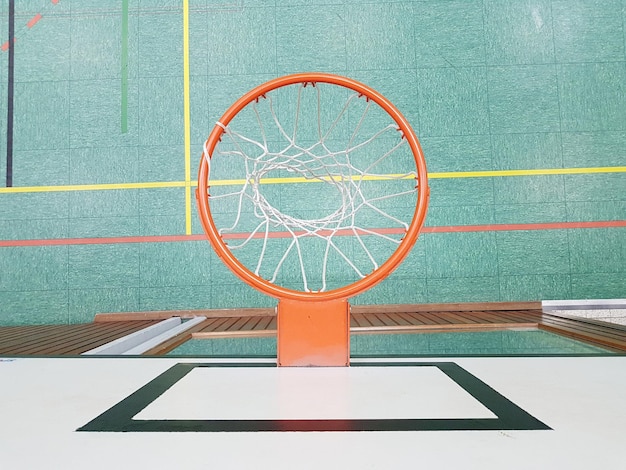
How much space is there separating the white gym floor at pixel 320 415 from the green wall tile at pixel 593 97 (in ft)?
12.6

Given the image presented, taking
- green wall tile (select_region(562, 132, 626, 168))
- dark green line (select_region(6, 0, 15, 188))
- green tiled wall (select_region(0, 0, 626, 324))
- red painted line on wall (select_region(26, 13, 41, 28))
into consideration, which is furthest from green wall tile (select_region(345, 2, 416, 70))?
dark green line (select_region(6, 0, 15, 188))

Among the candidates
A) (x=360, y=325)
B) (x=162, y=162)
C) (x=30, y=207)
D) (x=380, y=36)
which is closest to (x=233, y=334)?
(x=360, y=325)

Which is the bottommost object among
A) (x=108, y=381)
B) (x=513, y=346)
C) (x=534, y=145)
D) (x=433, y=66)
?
(x=513, y=346)

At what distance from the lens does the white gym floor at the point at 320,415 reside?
1092mm

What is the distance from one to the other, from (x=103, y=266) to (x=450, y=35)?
4.37m

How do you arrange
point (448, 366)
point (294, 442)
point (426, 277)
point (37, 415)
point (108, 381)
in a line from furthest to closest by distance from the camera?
1. point (426, 277)
2. point (448, 366)
3. point (108, 381)
4. point (37, 415)
5. point (294, 442)

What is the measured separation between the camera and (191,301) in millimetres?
4961

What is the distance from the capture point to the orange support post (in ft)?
6.18

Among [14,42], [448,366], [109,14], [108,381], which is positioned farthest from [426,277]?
[14,42]

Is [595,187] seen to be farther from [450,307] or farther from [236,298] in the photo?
[236,298]

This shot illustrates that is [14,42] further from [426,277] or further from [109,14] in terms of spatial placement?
[426,277]

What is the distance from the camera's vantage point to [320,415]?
4.47 feet

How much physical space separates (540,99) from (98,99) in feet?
15.3

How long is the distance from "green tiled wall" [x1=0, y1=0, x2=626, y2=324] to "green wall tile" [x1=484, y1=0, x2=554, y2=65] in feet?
0.05
